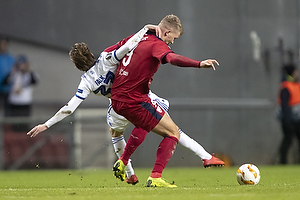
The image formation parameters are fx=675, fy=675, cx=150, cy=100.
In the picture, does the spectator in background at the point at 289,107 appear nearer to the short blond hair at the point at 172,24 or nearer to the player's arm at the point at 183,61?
the short blond hair at the point at 172,24

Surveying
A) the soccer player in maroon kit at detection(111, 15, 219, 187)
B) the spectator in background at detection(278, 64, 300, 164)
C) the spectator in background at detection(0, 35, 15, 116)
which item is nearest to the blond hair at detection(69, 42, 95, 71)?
the soccer player in maroon kit at detection(111, 15, 219, 187)

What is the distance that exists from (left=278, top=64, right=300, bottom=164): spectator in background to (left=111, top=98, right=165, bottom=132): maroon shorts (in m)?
7.86

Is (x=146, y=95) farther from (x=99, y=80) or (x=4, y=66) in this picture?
(x=4, y=66)

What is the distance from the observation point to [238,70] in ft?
54.2

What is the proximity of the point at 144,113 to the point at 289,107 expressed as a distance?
823cm

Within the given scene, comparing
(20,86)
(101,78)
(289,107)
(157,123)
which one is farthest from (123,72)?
(289,107)

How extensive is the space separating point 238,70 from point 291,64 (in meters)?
1.28

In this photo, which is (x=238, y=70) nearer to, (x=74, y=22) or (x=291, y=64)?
(x=291, y=64)

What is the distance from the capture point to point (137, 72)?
7836 millimetres

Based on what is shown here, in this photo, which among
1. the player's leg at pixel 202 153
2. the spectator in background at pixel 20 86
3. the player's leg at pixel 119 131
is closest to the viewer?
the player's leg at pixel 202 153

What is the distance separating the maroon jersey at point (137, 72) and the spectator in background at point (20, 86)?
697cm

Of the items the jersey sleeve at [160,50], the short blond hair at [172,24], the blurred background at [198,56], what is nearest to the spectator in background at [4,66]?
the blurred background at [198,56]

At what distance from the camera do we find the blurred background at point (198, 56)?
15828 millimetres

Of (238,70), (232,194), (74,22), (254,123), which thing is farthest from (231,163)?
(232,194)
